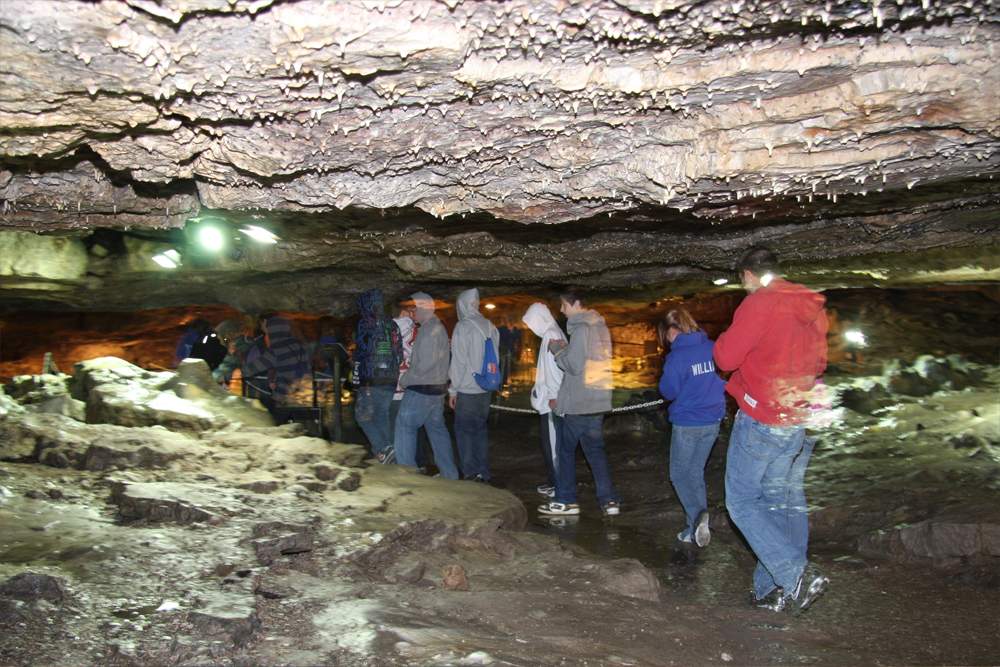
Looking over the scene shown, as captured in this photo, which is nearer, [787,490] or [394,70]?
[394,70]

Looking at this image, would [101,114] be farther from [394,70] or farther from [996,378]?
[996,378]

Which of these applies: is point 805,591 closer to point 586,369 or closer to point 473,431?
point 586,369

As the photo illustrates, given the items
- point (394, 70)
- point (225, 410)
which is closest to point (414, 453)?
point (225, 410)

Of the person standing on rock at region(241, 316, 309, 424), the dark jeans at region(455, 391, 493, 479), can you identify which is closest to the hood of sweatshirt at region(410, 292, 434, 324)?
the dark jeans at region(455, 391, 493, 479)

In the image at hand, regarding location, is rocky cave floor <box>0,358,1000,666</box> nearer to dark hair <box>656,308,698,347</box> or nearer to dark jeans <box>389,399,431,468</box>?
dark jeans <box>389,399,431,468</box>

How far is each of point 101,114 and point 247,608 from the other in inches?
79.5

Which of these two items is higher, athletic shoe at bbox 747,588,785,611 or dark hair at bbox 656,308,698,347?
dark hair at bbox 656,308,698,347

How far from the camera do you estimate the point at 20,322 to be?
15.0 m

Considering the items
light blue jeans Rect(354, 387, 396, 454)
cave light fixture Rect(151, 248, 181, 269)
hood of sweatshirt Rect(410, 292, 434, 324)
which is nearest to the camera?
hood of sweatshirt Rect(410, 292, 434, 324)

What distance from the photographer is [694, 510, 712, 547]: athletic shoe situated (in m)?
4.79

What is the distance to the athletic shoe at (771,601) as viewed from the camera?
11.5 ft

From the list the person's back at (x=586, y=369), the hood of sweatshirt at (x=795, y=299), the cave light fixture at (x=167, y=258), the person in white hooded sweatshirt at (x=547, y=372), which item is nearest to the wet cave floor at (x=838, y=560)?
the person in white hooded sweatshirt at (x=547, y=372)

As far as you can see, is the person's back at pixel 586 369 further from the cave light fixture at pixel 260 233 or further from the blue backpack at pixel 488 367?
the cave light fixture at pixel 260 233

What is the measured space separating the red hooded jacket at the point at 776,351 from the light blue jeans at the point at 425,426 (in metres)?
3.31
